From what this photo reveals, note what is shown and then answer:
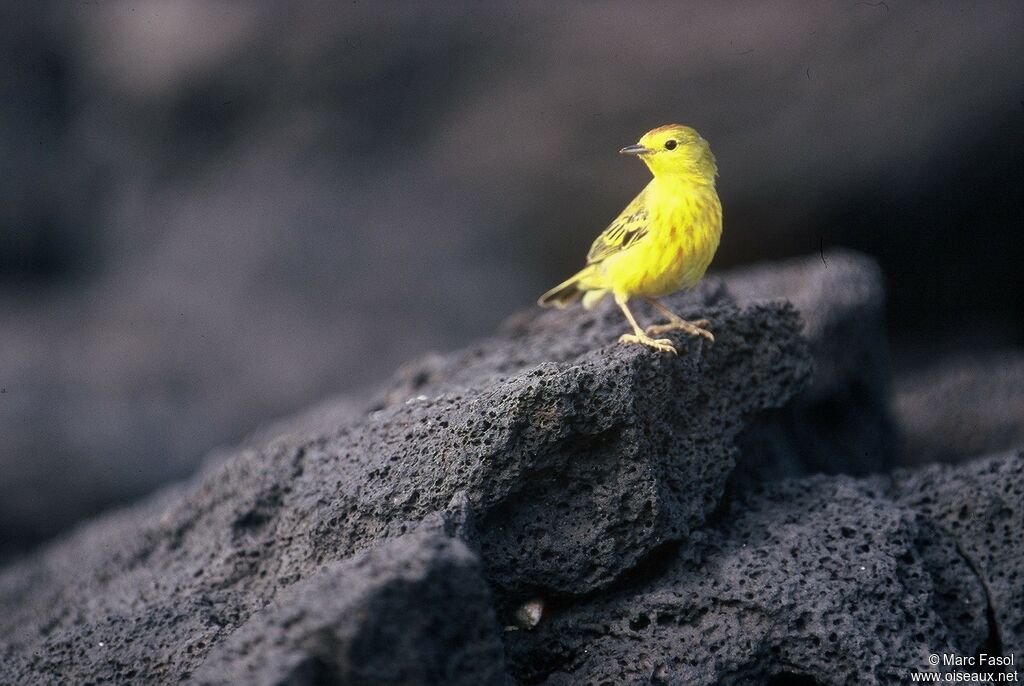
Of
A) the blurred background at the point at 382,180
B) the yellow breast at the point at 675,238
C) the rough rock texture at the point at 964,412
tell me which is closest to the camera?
the yellow breast at the point at 675,238

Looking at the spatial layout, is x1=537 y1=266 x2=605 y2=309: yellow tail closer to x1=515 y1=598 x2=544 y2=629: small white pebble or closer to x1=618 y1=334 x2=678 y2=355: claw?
x1=618 y1=334 x2=678 y2=355: claw

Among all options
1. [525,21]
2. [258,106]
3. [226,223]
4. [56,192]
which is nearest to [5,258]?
[56,192]

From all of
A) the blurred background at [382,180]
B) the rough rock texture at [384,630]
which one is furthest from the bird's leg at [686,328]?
the blurred background at [382,180]

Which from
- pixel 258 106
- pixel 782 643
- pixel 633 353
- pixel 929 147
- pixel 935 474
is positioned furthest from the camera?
pixel 258 106

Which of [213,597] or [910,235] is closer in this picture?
[213,597]

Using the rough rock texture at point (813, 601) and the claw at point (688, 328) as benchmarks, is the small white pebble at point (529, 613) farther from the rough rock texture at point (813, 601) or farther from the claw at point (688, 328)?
the claw at point (688, 328)

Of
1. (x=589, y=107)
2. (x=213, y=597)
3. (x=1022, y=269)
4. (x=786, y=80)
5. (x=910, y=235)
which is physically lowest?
(x=213, y=597)

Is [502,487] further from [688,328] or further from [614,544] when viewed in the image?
[688,328]

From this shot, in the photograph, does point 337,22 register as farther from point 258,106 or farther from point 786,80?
point 786,80

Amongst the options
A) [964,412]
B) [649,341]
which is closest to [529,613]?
[649,341]
